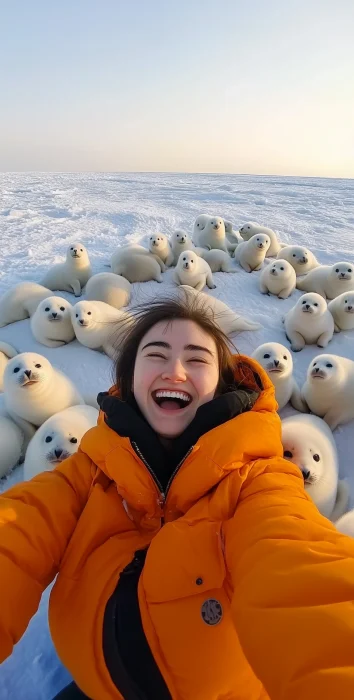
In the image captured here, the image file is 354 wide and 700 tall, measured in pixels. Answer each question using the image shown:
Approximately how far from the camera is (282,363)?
10.8 feet

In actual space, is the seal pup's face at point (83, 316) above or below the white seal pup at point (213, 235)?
below

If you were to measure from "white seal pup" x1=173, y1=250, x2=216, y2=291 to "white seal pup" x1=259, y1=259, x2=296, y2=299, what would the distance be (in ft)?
2.65

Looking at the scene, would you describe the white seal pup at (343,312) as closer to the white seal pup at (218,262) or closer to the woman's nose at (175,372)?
the white seal pup at (218,262)

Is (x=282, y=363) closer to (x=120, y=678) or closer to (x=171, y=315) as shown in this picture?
(x=171, y=315)

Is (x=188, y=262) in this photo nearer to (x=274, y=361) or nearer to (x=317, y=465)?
(x=274, y=361)

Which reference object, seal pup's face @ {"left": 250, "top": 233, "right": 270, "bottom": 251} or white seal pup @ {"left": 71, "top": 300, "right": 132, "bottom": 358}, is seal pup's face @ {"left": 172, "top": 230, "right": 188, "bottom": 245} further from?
white seal pup @ {"left": 71, "top": 300, "right": 132, "bottom": 358}

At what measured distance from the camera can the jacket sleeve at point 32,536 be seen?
110cm

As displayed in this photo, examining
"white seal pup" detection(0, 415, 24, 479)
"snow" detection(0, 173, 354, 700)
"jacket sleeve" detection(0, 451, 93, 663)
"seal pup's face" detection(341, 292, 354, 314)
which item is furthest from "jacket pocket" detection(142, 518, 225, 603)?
"seal pup's face" detection(341, 292, 354, 314)

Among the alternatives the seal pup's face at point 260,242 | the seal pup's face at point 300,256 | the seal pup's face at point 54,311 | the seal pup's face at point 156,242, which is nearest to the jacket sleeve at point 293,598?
the seal pup's face at point 54,311

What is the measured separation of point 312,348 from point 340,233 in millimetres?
6830

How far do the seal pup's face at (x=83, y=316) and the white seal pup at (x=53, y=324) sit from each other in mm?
174

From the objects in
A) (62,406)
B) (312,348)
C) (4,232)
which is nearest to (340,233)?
(312,348)

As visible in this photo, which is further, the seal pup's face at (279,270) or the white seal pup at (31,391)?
the seal pup's face at (279,270)

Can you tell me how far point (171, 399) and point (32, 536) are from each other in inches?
22.2
